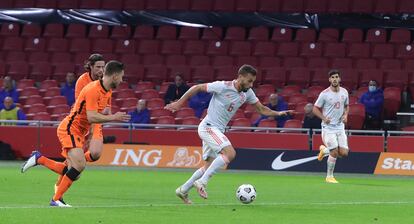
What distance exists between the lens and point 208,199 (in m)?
16.9

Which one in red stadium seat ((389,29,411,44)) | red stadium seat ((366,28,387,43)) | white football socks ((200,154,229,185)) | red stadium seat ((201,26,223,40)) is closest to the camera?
white football socks ((200,154,229,185))

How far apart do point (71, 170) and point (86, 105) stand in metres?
0.93

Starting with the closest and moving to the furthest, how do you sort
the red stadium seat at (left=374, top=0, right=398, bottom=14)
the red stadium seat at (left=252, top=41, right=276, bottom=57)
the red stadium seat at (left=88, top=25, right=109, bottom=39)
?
the red stadium seat at (left=252, top=41, right=276, bottom=57) < the red stadium seat at (left=374, top=0, right=398, bottom=14) < the red stadium seat at (left=88, top=25, right=109, bottom=39)

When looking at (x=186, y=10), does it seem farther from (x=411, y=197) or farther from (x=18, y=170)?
(x=411, y=197)

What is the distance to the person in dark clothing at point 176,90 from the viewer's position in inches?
1166

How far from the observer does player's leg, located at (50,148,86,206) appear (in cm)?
1470

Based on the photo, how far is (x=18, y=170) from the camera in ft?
80.6

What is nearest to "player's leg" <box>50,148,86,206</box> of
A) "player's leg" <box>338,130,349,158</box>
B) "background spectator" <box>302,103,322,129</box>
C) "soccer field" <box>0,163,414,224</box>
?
"soccer field" <box>0,163,414,224</box>

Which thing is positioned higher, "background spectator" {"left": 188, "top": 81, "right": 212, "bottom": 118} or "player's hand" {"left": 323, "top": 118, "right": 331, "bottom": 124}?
"player's hand" {"left": 323, "top": 118, "right": 331, "bottom": 124}

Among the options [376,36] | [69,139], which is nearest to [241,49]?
[376,36]

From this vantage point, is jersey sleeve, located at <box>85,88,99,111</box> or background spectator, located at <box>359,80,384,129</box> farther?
background spectator, located at <box>359,80,384,129</box>

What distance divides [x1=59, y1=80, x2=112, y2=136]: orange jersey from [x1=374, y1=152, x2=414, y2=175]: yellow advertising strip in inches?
487

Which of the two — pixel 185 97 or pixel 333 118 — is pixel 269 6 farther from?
pixel 185 97

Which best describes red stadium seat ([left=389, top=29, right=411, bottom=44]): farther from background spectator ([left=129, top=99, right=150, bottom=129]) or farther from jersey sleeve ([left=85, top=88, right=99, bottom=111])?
jersey sleeve ([left=85, top=88, right=99, bottom=111])
